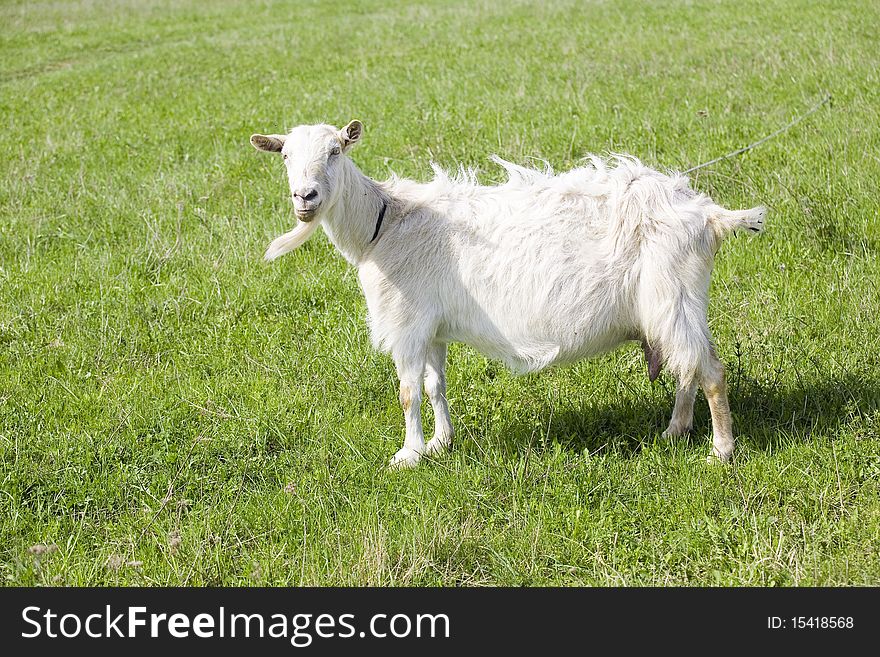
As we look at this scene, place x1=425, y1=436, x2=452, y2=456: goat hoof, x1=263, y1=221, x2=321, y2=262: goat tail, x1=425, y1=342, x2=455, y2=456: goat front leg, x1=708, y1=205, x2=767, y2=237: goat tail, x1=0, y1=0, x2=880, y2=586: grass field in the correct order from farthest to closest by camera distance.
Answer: x1=425, y1=342, x2=455, y2=456: goat front leg
x1=425, y1=436, x2=452, y2=456: goat hoof
x1=263, y1=221, x2=321, y2=262: goat tail
x1=708, y1=205, x2=767, y2=237: goat tail
x1=0, y1=0, x2=880, y2=586: grass field

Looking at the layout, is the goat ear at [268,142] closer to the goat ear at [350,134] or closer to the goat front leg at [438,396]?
the goat ear at [350,134]

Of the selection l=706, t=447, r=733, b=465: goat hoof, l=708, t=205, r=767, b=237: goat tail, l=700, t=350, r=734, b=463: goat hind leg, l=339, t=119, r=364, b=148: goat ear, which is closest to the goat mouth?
l=339, t=119, r=364, b=148: goat ear

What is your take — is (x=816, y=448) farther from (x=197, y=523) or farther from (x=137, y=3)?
(x=137, y=3)

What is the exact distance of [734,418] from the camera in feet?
16.0

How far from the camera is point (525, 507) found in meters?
4.19

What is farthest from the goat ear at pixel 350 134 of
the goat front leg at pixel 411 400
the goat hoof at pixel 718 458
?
the goat hoof at pixel 718 458

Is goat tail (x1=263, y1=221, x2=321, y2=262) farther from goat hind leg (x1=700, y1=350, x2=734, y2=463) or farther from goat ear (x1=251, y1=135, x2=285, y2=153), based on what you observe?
goat hind leg (x1=700, y1=350, x2=734, y2=463)

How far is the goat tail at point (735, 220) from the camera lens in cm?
443

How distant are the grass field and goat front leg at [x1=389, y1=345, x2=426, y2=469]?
→ 154mm

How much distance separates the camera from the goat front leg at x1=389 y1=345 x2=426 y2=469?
Answer: 4.74 meters

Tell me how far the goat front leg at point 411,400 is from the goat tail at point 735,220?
1.64 metres

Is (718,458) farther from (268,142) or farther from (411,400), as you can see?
(268,142)

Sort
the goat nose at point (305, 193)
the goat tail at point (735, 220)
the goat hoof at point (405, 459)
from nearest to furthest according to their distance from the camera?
the goat nose at point (305, 193), the goat tail at point (735, 220), the goat hoof at point (405, 459)

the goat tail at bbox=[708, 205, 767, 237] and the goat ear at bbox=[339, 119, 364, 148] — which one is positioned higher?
the goat ear at bbox=[339, 119, 364, 148]
